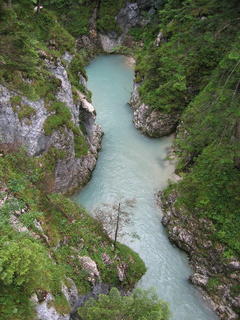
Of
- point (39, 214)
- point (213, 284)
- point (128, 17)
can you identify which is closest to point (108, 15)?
point (128, 17)

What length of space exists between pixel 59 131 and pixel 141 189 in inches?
276

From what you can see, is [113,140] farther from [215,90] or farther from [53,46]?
[215,90]

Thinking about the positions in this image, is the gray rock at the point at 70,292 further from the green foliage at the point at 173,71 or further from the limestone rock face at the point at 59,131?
the green foliage at the point at 173,71

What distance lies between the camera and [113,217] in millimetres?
20438

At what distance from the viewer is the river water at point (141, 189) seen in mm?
18656

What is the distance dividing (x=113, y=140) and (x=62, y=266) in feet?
50.0

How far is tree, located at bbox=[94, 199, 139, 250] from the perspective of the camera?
19062mm

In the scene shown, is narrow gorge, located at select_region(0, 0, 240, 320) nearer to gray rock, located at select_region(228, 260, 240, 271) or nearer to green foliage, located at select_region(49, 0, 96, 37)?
gray rock, located at select_region(228, 260, 240, 271)

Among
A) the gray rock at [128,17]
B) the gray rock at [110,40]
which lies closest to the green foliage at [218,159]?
the gray rock at [110,40]

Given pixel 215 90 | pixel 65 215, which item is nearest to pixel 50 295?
pixel 65 215

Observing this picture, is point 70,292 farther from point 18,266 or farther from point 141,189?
point 141,189

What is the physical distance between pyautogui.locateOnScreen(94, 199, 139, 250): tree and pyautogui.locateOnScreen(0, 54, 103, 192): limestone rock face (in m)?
2.82

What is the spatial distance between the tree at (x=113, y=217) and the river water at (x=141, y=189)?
382 mm

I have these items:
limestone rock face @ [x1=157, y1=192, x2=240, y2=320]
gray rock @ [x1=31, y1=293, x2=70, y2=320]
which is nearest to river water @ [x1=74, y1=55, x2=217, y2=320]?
limestone rock face @ [x1=157, y1=192, x2=240, y2=320]
